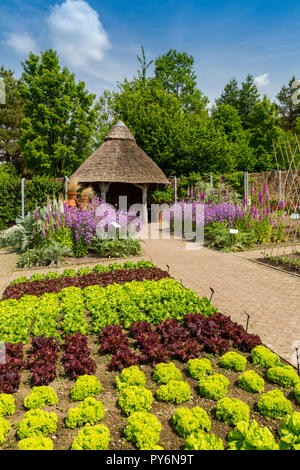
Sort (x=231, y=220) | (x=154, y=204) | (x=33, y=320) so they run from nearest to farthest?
(x=33, y=320), (x=231, y=220), (x=154, y=204)

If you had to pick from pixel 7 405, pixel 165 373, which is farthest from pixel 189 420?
pixel 7 405

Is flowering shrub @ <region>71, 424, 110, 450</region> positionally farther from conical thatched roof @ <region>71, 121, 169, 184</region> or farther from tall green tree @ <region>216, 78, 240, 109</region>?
tall green tree @ <region>216, 78, 240, 109</region>

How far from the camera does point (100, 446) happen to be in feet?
8.43

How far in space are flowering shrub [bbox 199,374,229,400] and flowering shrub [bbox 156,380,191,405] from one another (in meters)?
0.15

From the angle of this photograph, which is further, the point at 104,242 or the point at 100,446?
the point at 104,242

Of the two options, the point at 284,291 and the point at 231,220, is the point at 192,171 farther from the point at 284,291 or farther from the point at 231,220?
the point at 284,291

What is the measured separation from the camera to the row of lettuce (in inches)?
99.2

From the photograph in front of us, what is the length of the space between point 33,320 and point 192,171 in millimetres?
17089

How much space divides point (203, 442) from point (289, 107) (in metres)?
48.6

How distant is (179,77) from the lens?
3856 cm

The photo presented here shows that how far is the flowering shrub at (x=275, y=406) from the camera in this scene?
2.96 m

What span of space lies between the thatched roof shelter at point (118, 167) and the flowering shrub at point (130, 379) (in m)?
14.3

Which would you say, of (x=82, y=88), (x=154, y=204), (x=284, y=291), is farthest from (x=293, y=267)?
(x=82, y=88)

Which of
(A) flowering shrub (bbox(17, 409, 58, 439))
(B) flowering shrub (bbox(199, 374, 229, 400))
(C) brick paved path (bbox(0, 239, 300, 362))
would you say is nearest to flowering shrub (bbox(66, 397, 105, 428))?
(A) flowering shrub (bbox(17, 409, 58, 439))
